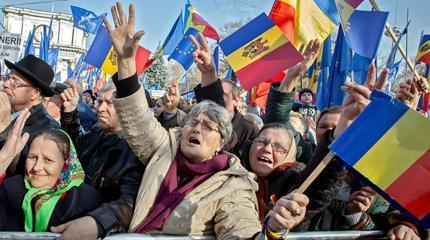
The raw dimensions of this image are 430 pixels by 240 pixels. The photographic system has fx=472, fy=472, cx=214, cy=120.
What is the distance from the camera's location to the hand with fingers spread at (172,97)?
4.64 meters

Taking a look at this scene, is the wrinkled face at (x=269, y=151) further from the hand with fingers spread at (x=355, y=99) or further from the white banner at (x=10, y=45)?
the white banner at (x=10, y=45)

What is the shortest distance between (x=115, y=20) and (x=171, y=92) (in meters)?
1.93

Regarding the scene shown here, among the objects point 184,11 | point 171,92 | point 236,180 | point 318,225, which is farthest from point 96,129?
point 184,11

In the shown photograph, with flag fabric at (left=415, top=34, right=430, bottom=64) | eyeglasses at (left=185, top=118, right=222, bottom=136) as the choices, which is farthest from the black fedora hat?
flag fabric at (left=415, top=34, right=430, bottom=64)

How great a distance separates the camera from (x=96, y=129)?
3.89 metres

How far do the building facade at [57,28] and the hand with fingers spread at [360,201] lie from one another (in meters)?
46.5

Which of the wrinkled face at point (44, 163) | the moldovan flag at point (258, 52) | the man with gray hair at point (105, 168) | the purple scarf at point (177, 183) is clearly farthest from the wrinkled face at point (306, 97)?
the wrinkled face at point (44, 163)

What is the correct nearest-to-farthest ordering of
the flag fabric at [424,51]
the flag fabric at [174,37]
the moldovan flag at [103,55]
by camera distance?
the flag fabric at [424,51] → the moldovan flag at [103,55] → the flag fabric at [174,37]

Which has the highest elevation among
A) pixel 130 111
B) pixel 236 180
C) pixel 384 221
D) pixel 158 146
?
pixel 130 111

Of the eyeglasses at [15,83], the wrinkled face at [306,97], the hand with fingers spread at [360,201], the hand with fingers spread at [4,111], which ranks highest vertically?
the eyeglasses at [15,83]

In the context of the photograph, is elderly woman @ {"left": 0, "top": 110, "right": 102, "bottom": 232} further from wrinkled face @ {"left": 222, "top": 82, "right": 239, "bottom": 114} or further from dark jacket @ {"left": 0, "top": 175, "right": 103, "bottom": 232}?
wrinkled face @ {"left": 222, "top": 82, "right": 239, "bottom": 114}

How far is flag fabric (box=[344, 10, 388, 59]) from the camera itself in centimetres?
480

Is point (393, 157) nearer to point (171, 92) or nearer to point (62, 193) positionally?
point (62, 193)

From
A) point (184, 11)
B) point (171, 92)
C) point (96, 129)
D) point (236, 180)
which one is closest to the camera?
point (236, 180)
